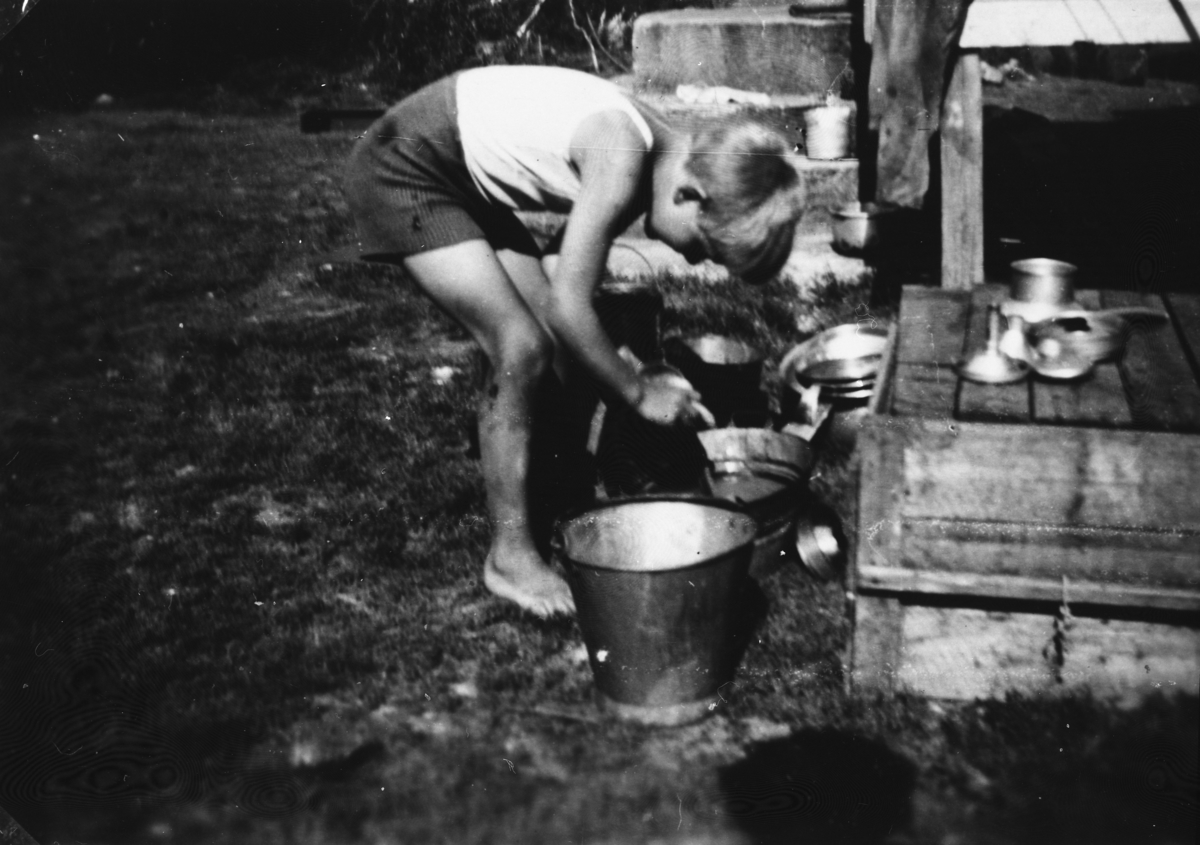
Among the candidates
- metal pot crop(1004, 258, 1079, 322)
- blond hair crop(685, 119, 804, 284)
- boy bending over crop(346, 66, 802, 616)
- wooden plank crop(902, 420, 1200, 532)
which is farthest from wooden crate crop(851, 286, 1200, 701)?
boy bending over crop(346, 66, 802, 616)

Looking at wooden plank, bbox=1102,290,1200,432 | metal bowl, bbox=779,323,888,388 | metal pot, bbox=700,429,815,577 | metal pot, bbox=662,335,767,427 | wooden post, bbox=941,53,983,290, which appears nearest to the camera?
wooden plank, bbox=1102,290,1200,432

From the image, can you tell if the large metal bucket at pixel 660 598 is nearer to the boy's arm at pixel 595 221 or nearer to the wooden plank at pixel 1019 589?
the wooden plank at pixel 1019 589

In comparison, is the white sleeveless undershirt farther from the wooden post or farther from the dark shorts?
the wooden post

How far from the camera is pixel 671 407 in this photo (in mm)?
3123

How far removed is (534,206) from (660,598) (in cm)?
139

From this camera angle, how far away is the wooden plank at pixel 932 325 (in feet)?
9.85

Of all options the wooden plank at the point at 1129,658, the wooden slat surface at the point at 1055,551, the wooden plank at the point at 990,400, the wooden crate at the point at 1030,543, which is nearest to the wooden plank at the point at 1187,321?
the wooden crate at the point at 1030,543

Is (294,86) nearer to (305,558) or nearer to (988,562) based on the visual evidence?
(305,558)

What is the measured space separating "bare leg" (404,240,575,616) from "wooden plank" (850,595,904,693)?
936mm

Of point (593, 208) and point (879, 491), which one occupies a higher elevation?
point (593, 208)

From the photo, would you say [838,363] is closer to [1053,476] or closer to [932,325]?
[932,325]

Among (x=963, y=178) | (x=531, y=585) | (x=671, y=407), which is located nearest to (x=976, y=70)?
(x=963, y=178)

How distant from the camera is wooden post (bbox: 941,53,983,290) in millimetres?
4395

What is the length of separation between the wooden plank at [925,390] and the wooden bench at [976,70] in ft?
4.12
